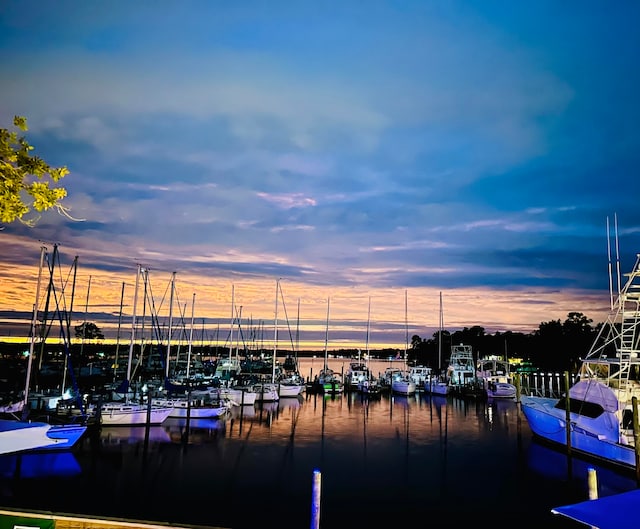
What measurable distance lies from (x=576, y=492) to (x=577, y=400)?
7.42 metres

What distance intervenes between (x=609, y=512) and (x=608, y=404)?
1974 centimetres

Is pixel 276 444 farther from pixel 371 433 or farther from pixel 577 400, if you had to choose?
pixel 577 400

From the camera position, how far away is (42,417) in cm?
2928

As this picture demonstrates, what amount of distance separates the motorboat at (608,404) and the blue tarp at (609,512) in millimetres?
16319

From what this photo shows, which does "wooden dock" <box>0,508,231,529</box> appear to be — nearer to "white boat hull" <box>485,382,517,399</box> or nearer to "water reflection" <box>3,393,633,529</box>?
"water reflection" <box>3,393,633,529</box>

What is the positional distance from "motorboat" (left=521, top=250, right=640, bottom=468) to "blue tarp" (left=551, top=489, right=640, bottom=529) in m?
16.3

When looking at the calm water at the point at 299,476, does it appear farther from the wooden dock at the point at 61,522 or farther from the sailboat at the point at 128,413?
the wooden dock at the point at 61,522

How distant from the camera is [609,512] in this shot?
27.5 ft

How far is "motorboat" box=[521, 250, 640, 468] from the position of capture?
2412cm

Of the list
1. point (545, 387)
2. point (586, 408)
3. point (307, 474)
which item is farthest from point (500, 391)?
point (307, 474)

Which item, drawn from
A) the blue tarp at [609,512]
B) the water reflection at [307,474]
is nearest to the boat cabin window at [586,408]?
the water reflection at [307,474]

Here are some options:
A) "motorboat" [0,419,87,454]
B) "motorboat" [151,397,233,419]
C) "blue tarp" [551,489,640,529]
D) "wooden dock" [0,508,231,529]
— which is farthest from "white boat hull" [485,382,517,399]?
"motorboat" [0,419,87,454]

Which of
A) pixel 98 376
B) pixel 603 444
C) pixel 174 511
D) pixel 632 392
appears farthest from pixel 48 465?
pixel 98 376

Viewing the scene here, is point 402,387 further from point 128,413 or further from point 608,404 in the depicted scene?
point 608,404
